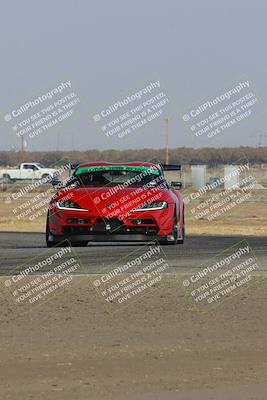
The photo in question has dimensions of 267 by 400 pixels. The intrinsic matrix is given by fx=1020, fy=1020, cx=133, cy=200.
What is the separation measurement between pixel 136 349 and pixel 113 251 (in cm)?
862

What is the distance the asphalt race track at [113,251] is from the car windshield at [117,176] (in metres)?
1.14

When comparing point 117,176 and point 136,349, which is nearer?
point 136,349

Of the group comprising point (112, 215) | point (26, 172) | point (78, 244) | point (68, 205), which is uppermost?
point (68, 205)

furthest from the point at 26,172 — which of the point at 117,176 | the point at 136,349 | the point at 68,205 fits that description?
the point at 136,349

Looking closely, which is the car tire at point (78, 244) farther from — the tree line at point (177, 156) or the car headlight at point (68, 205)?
the tree line at point (177, 156)

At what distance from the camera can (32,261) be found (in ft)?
49.3

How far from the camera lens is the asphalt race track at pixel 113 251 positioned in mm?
14531

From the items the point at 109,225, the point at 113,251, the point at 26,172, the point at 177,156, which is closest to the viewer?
the point at 113,251

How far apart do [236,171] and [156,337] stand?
5447 cm

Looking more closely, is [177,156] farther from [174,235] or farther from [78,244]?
[174,235]

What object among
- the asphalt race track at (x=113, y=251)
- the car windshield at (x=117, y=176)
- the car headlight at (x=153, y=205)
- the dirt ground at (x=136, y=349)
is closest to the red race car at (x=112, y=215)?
the car headlight at (x=153, y=205)

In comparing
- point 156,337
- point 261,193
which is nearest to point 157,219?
point 156,337

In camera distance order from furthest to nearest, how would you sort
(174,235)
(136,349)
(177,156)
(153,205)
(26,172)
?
(177,156) < (26,172) < (174,235) < (153,205) < (136,349)

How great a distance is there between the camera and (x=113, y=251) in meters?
16.9
